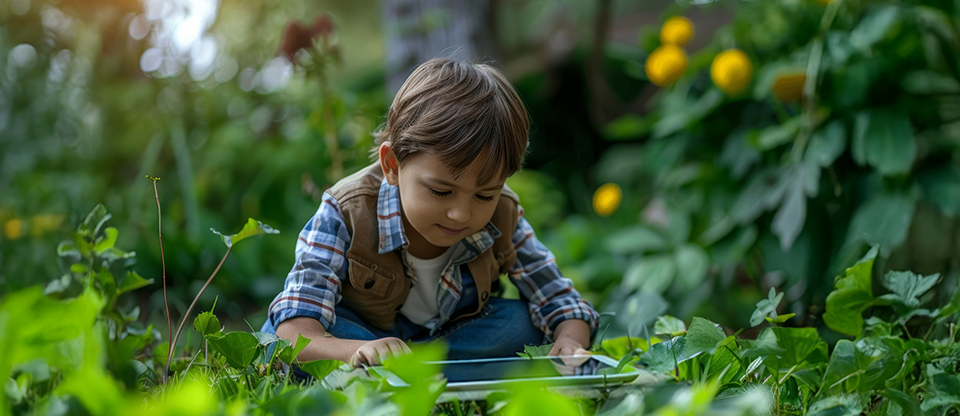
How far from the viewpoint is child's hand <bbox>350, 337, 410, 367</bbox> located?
983 millimetres

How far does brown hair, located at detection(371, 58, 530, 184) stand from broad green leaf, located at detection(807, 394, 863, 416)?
59 cm

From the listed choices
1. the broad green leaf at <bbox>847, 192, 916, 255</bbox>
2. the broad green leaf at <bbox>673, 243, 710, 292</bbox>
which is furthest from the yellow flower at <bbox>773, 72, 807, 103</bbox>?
the broad green leaf at <bbox>673, 243, 710, 292</bbox>

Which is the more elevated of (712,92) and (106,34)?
(106,34)

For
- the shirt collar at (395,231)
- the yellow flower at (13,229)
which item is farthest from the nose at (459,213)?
the yellow flower at (13,229)

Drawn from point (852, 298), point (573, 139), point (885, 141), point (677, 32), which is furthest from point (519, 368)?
point (573, 139)

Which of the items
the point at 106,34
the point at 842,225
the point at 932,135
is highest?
the point at 106,34

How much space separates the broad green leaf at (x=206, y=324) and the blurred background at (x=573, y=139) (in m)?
0.10

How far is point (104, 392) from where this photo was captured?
57 cm

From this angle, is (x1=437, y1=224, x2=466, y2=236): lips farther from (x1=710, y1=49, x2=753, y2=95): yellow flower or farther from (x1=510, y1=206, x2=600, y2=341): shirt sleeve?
(x1=710, y1=49, x2=753, y2=95): yellow flower

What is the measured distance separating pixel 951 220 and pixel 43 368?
2.03 meters

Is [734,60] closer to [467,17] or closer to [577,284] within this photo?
[577,284]

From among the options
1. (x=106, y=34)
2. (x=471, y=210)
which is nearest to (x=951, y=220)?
(x=471, y=210)

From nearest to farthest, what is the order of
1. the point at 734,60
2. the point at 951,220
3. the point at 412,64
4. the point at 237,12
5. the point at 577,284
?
1. the point at 951,220
2. the point at 734,60
3. the point at 577,284
4. the point at 412,64
5. the point at 237,12

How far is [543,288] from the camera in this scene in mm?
1453
